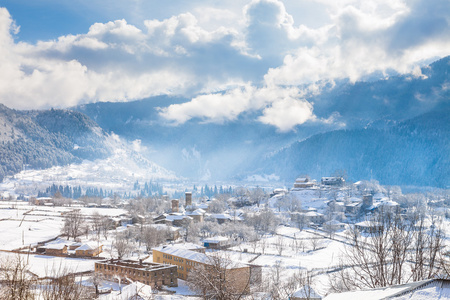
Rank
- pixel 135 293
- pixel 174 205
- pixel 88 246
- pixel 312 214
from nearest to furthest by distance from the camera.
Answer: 1. pixel 135 293
2. pixel 88 246
3. pixel 312 214
4. pixel 174 205

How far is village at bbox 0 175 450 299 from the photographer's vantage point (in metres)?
30.4

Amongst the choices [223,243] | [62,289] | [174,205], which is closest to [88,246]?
[223,243]

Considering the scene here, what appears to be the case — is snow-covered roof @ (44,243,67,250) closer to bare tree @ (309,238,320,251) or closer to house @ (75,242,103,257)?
house @ (75,242,103,257)

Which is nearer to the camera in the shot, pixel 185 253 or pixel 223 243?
pixel 185 253

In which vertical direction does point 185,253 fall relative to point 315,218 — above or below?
above

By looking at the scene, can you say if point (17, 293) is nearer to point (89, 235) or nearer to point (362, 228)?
point (89, 235)

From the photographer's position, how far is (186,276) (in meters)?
41.1

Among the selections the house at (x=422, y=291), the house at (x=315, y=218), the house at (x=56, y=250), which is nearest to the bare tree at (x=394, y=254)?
the house at (x=422, y=291)

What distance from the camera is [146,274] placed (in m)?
37.6

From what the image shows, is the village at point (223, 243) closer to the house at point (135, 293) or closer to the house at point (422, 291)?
the house at point (422, 291)

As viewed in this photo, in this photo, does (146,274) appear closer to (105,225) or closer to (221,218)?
(105,225)

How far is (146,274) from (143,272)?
1.62 feet

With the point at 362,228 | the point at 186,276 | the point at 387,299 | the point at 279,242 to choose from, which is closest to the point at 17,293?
the point at 387,299

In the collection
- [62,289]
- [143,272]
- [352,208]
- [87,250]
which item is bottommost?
[87,250]
